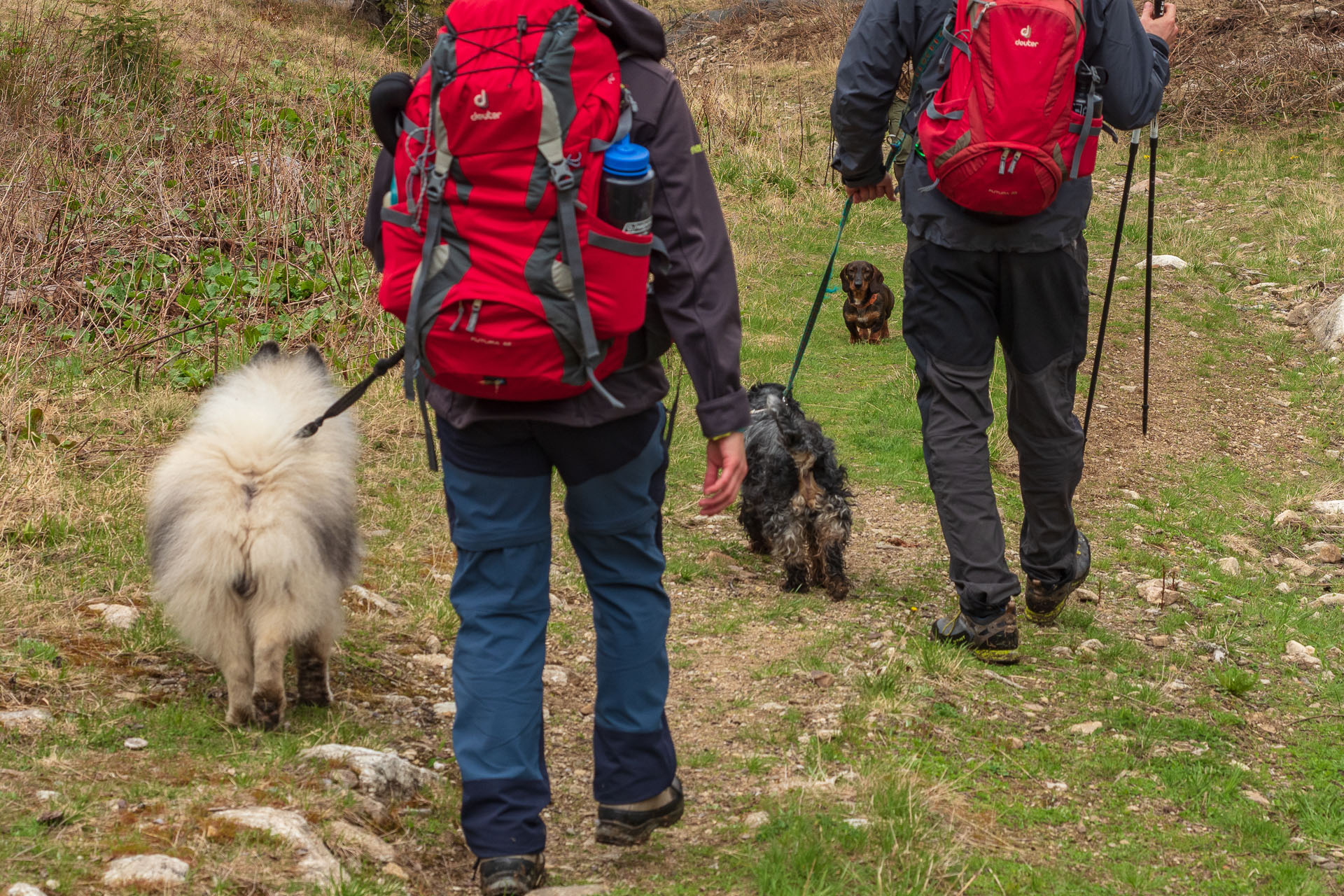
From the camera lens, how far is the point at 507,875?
2682 millimetres

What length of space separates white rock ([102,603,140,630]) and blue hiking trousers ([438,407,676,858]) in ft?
5.90

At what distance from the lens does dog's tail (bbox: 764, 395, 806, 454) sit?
525 centimetres

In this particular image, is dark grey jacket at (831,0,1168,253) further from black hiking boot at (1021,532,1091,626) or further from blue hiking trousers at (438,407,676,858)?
blue hiking trousers at (438,407,676,858)

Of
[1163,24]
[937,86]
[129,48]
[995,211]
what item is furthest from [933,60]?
[129,48]

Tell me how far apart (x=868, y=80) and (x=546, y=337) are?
2352 mm

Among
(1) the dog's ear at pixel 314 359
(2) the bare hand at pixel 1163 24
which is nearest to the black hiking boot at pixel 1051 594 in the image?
(2) the bare hand at pixel 1163 24

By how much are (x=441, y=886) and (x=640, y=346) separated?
1.40 m

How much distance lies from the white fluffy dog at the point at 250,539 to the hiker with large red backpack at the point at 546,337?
0.64m

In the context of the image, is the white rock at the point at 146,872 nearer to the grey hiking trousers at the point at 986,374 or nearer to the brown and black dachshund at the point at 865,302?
the grey hiking trousers at the point at 986,374

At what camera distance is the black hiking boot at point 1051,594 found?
4.82m

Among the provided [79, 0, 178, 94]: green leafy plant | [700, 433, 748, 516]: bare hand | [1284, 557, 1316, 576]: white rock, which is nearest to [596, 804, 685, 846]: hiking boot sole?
[700, 433, 748, 516]: bare hand

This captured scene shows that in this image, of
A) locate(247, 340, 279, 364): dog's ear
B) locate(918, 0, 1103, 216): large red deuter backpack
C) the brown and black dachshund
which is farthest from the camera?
the brown and black dachshund

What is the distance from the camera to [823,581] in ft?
17.5

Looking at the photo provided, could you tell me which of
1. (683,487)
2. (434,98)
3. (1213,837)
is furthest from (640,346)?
(683,487)
